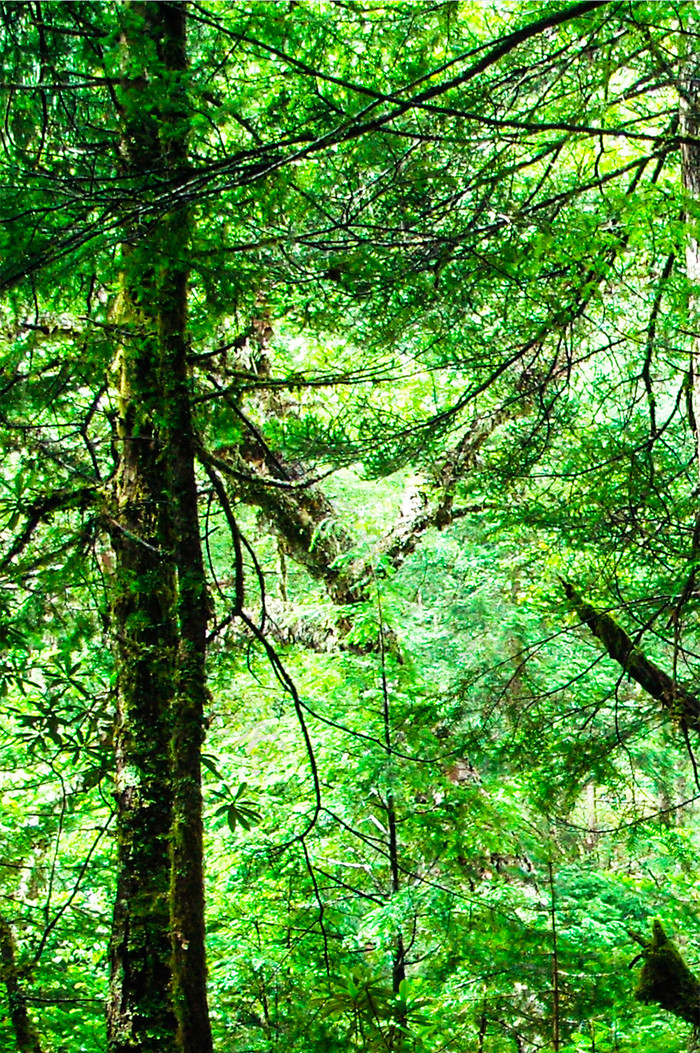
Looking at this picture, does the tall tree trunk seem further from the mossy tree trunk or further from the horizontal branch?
the horizontal branch

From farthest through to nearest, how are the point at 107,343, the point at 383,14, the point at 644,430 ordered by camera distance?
the point at 644,430, the point at 383,14, the point at 107,343

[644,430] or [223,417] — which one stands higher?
[644,430]

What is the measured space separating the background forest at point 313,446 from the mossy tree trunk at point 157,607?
0.01m

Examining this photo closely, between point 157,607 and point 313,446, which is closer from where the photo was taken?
point 157,607

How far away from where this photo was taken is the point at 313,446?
4945mm

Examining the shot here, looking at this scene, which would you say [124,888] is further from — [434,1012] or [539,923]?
[539,923]

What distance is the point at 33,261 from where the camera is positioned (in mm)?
2936

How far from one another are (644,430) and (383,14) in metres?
2.81

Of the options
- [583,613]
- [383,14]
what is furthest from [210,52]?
[583,613]

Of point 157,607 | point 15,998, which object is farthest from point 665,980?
point 157,607

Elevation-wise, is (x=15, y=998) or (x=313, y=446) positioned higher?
(x=313, y=446)

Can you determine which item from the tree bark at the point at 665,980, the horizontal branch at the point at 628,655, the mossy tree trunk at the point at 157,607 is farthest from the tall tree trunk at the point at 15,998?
the horizontal branch at the point at 628,655

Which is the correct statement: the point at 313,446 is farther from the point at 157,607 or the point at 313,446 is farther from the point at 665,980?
the point at 665,980

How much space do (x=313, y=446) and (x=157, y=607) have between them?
182 centimetres
